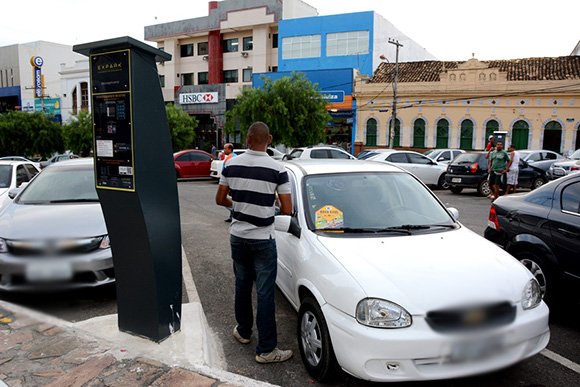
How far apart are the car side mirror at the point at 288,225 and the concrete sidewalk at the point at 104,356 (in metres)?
1.07

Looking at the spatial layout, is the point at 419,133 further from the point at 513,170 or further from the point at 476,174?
the point at 513,170

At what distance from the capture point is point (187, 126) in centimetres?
3164

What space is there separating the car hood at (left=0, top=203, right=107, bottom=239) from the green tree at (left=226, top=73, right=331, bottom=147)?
2031cm

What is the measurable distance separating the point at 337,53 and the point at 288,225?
33.5m

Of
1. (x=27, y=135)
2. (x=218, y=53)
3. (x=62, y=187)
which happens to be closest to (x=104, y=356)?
(x=62, y=187)

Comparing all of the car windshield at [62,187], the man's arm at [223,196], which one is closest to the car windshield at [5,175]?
the car windshield at [62,187]

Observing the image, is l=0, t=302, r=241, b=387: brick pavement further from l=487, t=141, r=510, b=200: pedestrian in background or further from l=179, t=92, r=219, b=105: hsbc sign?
l=179, t=92, r=219, b=105: hsbc sign

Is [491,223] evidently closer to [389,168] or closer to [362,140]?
[389,168]

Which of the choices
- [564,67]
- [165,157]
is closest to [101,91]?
[165,157]

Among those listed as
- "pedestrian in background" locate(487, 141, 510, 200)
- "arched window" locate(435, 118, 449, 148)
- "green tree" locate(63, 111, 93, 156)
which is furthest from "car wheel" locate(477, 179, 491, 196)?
"green tree" locate(63, 111, 93, 156)

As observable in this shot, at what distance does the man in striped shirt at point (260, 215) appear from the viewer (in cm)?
358

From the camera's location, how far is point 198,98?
4078cm

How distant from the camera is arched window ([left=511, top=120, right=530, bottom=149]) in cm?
2945

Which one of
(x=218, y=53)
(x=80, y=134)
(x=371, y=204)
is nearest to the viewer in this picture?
(x=371, y=204)
